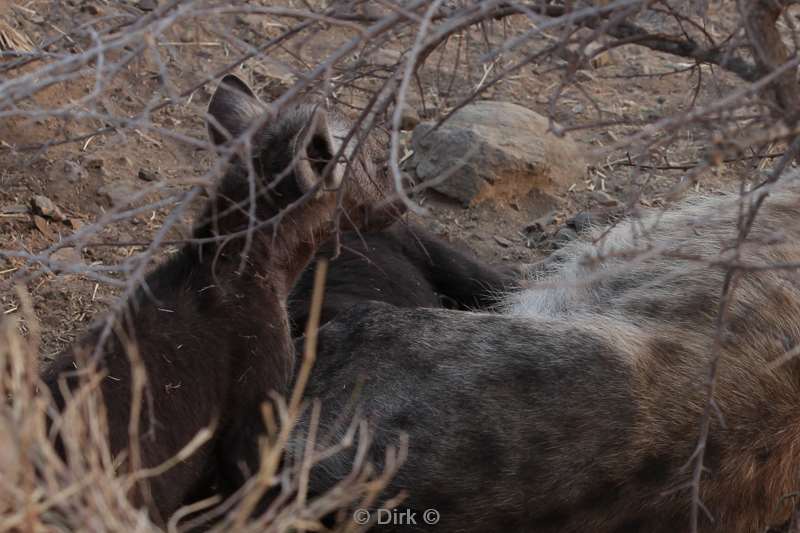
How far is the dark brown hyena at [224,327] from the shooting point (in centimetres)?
384

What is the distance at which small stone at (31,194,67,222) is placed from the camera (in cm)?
589

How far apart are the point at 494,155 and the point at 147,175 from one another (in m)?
2.00

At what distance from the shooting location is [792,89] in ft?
11.3

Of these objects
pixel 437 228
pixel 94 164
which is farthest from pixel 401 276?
pixel 94 164

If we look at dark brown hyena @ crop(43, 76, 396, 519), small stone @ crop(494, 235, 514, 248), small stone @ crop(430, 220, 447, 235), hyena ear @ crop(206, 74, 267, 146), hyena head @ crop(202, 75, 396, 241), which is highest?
hyena ear @ crop(206, 74, 267, 146)

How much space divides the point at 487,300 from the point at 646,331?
1357 mm

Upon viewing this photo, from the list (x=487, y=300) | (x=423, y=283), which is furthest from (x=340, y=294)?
(x=487, y=300)

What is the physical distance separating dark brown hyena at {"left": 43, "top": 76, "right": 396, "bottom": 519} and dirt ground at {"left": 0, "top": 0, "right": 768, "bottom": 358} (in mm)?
1254

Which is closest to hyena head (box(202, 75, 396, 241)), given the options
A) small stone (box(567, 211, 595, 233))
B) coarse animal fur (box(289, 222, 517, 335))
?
coarse animal fur (box(289, 222, 517, 335))

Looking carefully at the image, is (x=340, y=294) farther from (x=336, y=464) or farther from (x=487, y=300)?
(x=336, y=464)

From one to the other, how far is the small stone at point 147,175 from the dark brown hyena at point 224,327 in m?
1.97

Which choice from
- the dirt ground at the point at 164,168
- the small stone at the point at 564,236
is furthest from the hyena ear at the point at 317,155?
the small stone at the point at 564,236

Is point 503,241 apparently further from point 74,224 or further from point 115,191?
point 74,224

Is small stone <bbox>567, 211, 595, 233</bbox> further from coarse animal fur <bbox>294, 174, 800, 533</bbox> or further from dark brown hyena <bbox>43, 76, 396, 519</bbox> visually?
dark brown hyena <bbox>43, 76, 396, 519</bbox>
